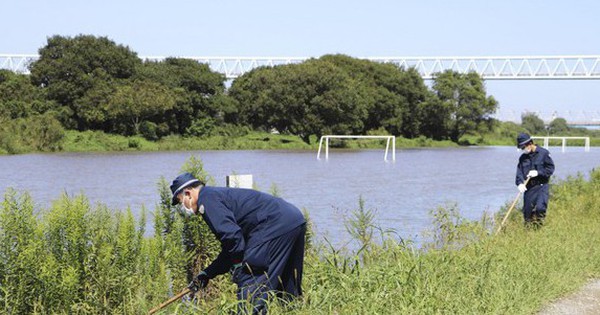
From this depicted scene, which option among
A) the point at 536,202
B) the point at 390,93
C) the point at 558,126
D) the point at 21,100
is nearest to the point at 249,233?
the point at 536,202

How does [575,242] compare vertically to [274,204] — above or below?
below

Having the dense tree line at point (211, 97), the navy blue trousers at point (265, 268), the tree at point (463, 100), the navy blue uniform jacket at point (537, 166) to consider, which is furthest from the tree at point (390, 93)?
the navy blue trousers at point (265, 268)

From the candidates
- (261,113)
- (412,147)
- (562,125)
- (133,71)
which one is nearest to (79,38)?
(133,71)

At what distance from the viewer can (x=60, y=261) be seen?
331 inches

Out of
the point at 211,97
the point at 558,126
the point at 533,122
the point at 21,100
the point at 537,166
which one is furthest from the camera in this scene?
the point at 558,126

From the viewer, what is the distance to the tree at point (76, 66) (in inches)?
2665

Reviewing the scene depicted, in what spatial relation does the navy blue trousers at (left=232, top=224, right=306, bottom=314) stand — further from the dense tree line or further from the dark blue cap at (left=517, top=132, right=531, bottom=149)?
the dense tree line

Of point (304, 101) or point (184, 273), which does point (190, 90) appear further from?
point (184, 273)

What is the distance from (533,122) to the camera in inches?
6083

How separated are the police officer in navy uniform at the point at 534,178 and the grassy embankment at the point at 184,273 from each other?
11.2 feet

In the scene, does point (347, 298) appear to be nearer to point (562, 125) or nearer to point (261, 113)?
point (261, 113)

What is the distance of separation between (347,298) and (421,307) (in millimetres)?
692

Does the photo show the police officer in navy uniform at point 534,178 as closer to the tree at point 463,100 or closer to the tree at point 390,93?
the tree at point 390,93

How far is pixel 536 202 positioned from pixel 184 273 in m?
6.55
